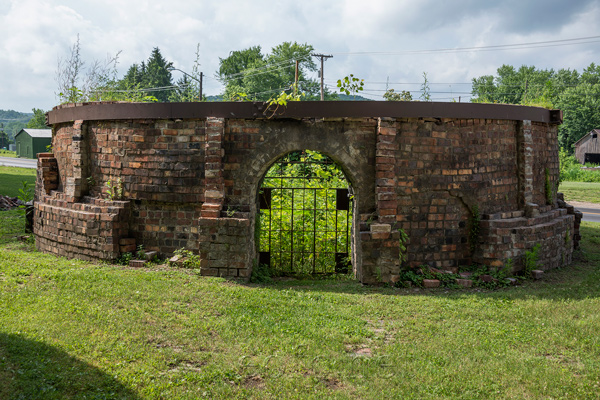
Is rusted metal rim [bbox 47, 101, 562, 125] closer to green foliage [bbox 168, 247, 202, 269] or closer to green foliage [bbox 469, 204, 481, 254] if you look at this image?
green foliage [bbox 469, 204, 481, 254]

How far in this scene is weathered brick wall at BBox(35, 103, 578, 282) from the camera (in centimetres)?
696

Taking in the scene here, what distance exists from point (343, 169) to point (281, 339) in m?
3.23

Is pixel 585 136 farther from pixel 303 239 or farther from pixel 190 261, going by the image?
pixel 190 261

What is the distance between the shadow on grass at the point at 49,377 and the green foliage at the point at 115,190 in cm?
365

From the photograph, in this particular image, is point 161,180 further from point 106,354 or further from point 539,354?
point 539,354

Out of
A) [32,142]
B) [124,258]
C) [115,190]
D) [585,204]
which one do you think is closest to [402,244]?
[124,258]

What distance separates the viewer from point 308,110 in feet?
A: 22.8

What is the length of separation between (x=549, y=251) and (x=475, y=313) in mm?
3295

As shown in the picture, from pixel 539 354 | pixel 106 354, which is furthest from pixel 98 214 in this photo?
pixel 539 354

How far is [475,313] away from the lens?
5715mm

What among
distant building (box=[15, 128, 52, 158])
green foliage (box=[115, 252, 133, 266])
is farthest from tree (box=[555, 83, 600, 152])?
distant building (box=[15, 128, 52, 158])

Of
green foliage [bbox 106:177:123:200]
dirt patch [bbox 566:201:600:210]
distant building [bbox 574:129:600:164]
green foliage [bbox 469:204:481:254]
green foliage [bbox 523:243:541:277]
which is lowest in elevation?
green foliage [bbox 523:243:541:277]

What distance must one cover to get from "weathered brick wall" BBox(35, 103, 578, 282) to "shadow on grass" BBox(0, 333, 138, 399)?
2959 millimetres

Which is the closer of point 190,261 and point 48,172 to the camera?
point 190,261
